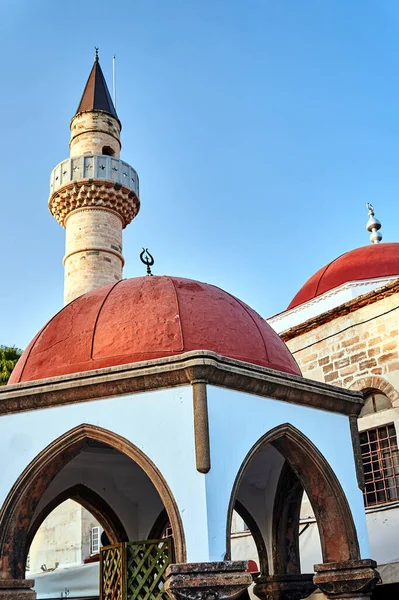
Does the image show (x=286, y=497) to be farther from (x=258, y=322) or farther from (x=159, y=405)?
(x=159, y=405)

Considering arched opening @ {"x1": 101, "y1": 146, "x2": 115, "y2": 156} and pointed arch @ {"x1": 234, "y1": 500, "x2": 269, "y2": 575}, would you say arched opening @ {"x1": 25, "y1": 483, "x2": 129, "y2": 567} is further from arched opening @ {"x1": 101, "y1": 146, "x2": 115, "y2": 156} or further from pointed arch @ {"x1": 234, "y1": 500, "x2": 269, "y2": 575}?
arched opening @ {"x1": 101, "y1": 146, "x2": 115, "y2": 156}

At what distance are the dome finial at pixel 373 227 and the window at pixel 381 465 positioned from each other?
4.84 meters


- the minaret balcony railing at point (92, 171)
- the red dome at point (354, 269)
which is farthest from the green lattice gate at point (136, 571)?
the minaret balcony railing at point (92, 171)

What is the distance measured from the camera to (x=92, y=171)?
1482cm

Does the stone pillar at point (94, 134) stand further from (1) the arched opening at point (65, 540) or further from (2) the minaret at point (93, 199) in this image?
(1) the arched opening at point (65, 540)

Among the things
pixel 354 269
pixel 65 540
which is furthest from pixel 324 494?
pixel 65 540

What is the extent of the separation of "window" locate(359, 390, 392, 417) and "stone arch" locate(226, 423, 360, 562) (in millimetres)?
3693

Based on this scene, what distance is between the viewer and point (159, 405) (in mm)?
5555

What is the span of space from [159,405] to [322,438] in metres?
1.63

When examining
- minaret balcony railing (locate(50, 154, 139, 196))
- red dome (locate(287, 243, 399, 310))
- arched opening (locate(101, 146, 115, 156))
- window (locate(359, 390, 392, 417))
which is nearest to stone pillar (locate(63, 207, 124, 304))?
minaret balcony railing (locate(50, 154, 139, 196))

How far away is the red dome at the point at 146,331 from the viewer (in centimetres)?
616

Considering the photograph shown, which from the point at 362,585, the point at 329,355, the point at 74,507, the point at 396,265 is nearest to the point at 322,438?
the point at 362,585

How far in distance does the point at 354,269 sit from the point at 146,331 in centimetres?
632

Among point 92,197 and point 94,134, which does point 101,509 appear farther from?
point 94,134
